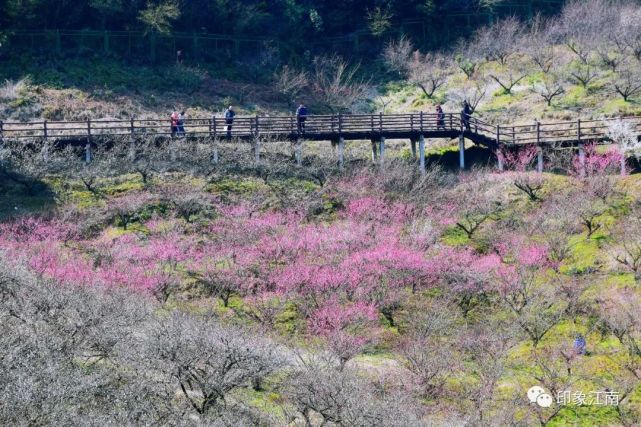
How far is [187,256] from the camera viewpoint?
117 ft

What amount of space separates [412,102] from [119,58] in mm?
17177

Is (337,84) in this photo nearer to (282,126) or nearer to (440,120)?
(440,120)

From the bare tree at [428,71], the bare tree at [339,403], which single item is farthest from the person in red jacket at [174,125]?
the bare tree at [339,403]

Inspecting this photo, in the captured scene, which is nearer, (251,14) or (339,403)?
(339,403)

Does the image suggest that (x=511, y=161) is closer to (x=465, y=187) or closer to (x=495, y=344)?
(x=465, y=187)

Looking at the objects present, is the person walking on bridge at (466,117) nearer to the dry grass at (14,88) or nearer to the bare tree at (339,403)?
the dry grass at (14,88)

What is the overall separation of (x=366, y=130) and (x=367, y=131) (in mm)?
231

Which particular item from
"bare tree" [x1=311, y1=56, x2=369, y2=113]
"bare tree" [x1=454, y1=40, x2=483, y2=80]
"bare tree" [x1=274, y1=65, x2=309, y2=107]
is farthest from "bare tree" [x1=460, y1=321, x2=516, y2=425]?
"bare tree" [x1=454, y1=40, x2=483, y2=80]

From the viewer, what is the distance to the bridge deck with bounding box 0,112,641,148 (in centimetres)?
4428

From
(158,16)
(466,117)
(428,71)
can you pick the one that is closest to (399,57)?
(428,71)

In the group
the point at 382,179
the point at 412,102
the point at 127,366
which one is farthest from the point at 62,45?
the point at 127,366

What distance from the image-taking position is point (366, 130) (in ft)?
151

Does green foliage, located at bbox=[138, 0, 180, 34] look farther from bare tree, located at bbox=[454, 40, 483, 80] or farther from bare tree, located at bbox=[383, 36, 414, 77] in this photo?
bare tree, located at bbox=[454, 40, 483, 80]

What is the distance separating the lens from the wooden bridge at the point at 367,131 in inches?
1738
